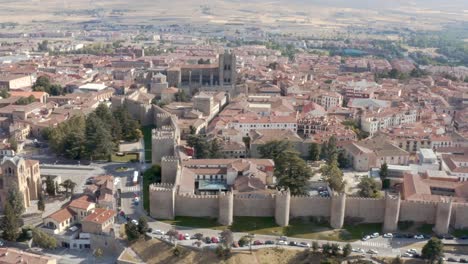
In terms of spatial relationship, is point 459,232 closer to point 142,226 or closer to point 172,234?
point 172,234

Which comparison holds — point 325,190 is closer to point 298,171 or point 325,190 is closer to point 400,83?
point 298,171

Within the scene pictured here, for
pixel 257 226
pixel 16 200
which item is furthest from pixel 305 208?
pixel 16 200

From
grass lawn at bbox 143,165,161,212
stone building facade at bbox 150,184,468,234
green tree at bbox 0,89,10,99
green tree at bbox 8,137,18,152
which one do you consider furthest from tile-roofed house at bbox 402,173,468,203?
green tree at bbox 0,89,10,99

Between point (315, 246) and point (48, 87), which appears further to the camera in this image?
point (48, 87)

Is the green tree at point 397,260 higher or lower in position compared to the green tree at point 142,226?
lower

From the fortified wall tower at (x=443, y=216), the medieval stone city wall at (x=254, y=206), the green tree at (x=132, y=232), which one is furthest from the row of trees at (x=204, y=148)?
the fortified wall tower at (x=443, y=216)

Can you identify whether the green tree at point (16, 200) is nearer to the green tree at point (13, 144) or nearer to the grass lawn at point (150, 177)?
the grass lawn at point (150, 177)

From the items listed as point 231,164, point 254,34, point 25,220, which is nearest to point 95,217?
point 25,220
